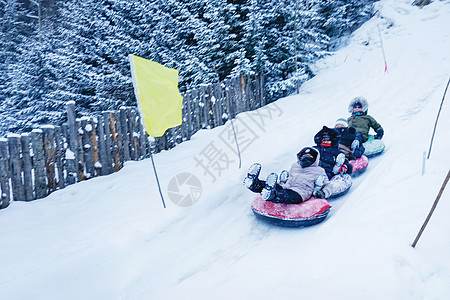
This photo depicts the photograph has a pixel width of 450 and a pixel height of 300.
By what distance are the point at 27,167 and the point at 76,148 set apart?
803 mm

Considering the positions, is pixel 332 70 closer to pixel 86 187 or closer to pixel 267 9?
pixel 267 9

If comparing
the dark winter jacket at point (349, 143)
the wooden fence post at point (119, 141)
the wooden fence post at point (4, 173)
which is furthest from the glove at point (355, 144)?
the wooden fence post at point (4, 173)

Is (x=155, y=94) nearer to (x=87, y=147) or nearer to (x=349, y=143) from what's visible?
(x=87, y=147)

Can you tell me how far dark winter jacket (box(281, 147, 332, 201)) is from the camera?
434 centimetres

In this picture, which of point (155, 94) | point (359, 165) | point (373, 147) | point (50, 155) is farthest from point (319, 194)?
point (50, 155)

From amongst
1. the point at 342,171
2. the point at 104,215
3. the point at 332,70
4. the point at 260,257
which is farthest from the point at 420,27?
the point at 104,215

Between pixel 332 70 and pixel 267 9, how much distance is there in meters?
3.49

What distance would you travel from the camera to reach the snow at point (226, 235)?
2.41 metres

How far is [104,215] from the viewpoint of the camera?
4418 millimetres

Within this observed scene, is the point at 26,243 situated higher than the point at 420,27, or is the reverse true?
the point at 420,27

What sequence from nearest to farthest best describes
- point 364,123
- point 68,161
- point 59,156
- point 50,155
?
point 50,155 < point 59,156 < point 68,161 < point 364,123

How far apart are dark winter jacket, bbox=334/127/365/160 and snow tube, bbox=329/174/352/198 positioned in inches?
31.4

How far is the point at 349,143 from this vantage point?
566 cm

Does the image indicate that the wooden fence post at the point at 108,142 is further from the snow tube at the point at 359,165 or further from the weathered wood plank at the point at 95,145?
the snow tube at the point at 359,165
